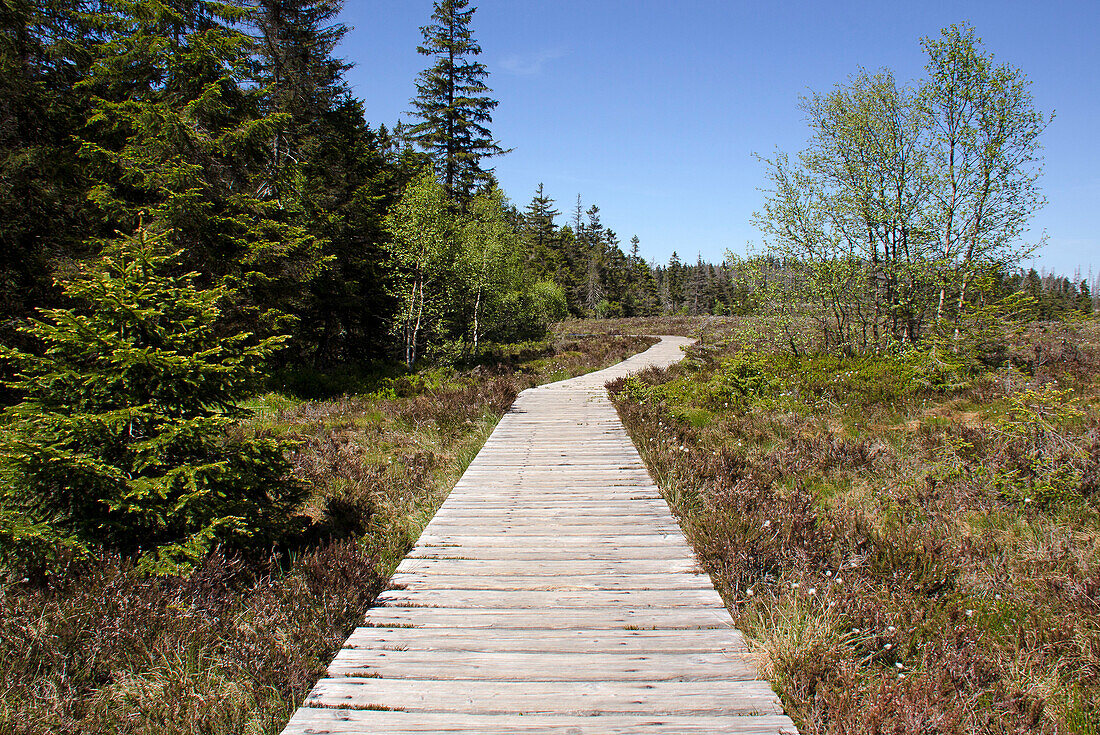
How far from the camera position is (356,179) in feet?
71.1

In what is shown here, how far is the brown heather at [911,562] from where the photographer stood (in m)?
2.75

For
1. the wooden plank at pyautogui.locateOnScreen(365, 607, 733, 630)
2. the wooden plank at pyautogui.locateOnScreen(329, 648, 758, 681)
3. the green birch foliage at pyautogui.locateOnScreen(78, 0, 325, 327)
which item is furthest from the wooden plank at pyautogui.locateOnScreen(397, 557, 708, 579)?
the green birch foliage at pyautogui.locateOnScreen(78, 0, 325, 327)

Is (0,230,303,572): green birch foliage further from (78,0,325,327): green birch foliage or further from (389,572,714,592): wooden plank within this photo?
(78,0,325,327): green birch foliage

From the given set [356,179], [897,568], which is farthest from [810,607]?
[356,179]

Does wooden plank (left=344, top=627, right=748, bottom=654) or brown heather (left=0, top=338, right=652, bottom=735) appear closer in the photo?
brown heather (left=0, top=338, right=652, bottom=735)

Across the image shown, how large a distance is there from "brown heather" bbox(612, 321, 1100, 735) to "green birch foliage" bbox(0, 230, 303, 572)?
4236 mm

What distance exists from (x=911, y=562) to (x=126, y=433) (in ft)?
21.6

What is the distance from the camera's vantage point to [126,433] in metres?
3.84

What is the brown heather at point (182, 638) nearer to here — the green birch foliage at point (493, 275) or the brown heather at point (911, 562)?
the brown heather at point (911, 562)

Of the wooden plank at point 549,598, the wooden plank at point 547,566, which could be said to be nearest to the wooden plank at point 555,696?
the wooden plank at point 549,598

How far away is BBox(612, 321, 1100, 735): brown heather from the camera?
9.01ft

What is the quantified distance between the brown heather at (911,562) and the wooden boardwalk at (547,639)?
359mm

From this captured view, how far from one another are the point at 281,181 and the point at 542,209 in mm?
61233

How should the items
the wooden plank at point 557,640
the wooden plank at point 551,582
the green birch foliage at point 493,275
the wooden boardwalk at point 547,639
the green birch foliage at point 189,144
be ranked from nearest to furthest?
the wooden boardwalk at point 547,639
the wooden plank at point 557,640
the wooden plank at point 551,582
the green birch foliage at point 189,144
the green birch foliage at point 493,275
